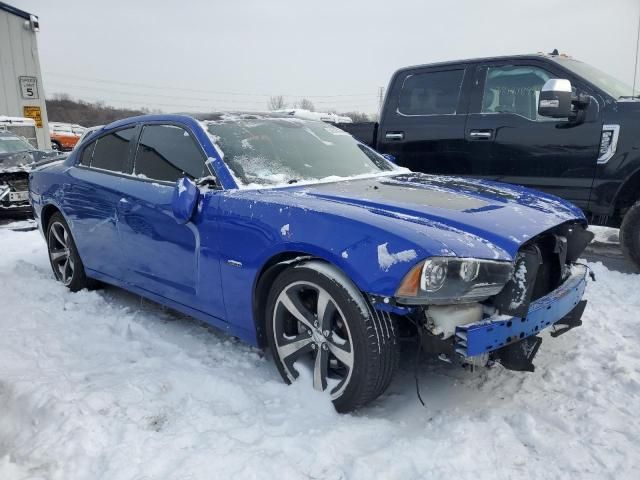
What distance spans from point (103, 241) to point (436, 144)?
3.34 meters

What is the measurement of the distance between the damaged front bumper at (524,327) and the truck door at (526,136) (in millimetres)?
2144

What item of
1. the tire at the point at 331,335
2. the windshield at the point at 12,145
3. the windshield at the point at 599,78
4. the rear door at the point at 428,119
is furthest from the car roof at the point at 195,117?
the windshield at the point at 12,145

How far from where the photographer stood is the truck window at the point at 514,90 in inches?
196

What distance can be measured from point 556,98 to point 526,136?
709 mm

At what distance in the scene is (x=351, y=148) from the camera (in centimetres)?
398

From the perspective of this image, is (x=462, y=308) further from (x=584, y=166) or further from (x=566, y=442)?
(x=584, y=166)

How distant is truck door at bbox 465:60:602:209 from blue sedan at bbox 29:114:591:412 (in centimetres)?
156

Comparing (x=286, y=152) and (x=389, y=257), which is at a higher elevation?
(x=286, y=152)

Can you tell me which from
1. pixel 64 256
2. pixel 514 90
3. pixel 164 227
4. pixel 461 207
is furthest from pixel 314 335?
pixel 514 90

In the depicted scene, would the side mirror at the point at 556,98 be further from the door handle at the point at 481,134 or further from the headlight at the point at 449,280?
the headlight at the point at 449,280

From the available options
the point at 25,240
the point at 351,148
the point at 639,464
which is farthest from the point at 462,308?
the point at 25,240

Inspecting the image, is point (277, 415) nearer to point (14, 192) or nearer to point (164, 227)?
point (164, 227)

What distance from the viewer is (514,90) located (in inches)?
201

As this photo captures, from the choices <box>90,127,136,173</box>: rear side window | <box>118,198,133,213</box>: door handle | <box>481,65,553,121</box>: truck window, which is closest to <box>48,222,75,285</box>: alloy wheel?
<box>90,127,136,173</box>: rear side window
